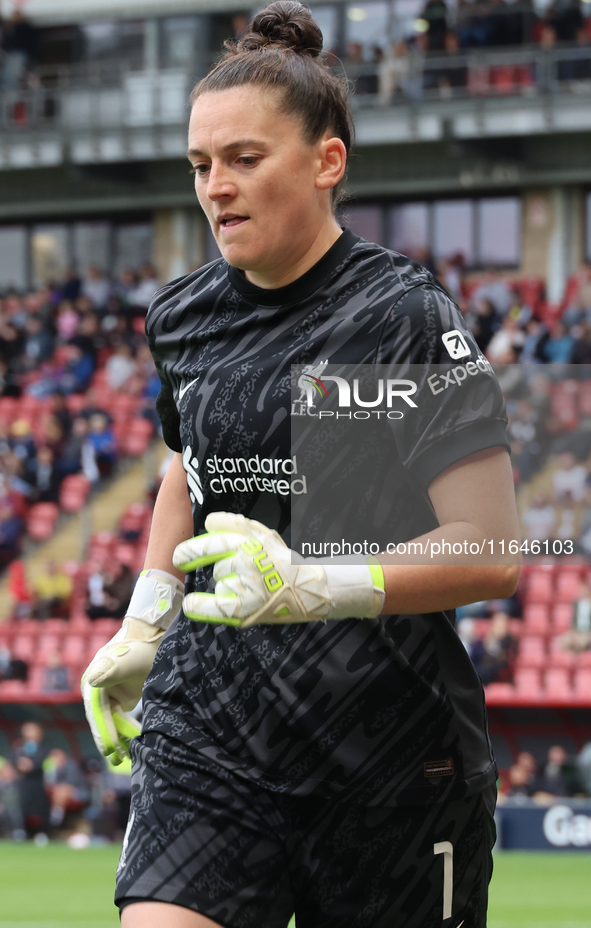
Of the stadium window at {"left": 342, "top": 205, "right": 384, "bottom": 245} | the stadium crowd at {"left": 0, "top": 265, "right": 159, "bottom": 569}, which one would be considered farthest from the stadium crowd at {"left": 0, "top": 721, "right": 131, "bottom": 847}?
the stadium window at {"left": 342, "top": 205, "right": 384, "bottom": 245}

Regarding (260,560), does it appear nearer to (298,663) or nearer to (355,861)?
(298,663)

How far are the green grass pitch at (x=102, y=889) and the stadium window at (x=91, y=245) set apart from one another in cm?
1086

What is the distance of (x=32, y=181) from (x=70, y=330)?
3943 millimetres

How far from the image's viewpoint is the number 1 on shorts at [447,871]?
2.48m

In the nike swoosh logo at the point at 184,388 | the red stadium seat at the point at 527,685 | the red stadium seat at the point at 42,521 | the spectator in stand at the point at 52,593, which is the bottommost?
the spectator in stand at the point at 52,593

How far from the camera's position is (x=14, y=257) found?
22359 mm

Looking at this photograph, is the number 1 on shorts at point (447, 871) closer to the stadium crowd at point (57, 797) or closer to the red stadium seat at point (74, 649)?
the stadium crowd at point (57, 797)

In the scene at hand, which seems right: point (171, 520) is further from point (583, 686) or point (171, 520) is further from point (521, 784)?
point (583, 686)

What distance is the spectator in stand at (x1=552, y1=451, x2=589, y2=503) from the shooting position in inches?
398

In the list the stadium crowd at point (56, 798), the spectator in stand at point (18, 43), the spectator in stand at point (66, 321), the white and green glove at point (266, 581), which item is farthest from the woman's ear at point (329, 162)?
the spectator in stand at point (18, 43)

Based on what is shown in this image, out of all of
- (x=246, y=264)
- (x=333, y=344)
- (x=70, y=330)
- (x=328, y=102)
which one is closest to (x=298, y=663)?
(x=333, y=344)

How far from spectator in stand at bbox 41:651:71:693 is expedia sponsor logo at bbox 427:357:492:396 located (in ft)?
40.0

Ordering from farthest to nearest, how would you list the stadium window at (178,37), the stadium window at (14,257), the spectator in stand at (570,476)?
the stadium window at (14,257) → the stadium window at (178,37) → the spectator in stand at (570,476)

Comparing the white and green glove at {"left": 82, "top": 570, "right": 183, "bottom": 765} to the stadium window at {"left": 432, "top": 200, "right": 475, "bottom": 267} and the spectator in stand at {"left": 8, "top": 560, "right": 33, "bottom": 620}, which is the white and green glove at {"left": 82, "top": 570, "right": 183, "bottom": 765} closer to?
the spectator in stand at {"left": 8, "top": 560, "right": 33, "bottom": 620}
